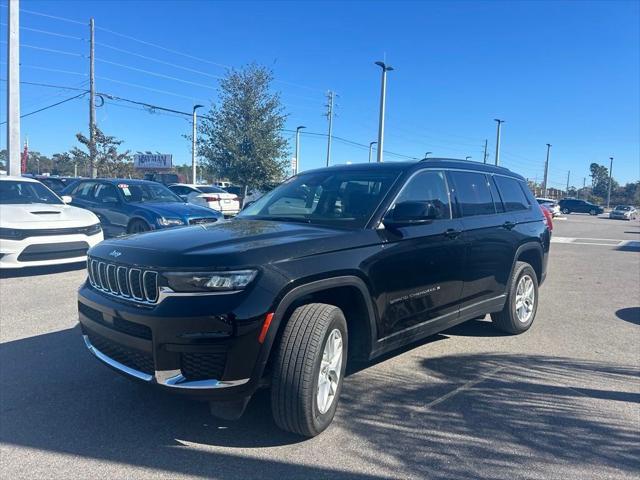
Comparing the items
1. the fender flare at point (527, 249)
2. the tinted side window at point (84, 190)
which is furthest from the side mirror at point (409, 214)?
the tinted side window at point (84, 190)

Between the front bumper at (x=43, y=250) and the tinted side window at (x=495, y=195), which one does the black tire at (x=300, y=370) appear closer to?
the tinted side window at (x=495, y=195)

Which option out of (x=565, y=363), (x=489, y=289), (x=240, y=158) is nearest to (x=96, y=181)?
(x=240, y=158)

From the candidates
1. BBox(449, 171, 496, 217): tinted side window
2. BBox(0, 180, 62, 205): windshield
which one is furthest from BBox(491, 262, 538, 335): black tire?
BBox(0, 180, 62, 205): windshield

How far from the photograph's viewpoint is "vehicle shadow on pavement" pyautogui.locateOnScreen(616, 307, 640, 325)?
6.64 m

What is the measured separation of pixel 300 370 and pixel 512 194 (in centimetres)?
392

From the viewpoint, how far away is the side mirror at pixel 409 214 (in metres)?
3.85

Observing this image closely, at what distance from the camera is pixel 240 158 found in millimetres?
20391

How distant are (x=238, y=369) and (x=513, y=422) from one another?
2047mm

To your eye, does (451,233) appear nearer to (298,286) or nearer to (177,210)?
(298,286)

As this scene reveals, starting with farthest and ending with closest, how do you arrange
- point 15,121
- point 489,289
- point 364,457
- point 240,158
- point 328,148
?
point 328,148
point 240,158
point 15,121
point 489,289
point 364,457

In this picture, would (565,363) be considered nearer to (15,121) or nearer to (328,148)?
(15,121)

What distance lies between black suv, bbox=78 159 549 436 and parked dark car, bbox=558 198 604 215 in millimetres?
57250

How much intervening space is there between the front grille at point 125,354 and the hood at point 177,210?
22.2 ft

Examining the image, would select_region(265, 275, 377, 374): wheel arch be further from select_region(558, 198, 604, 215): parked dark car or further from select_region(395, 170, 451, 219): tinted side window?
select_region(558, 198, 604, 215): parked dark car
